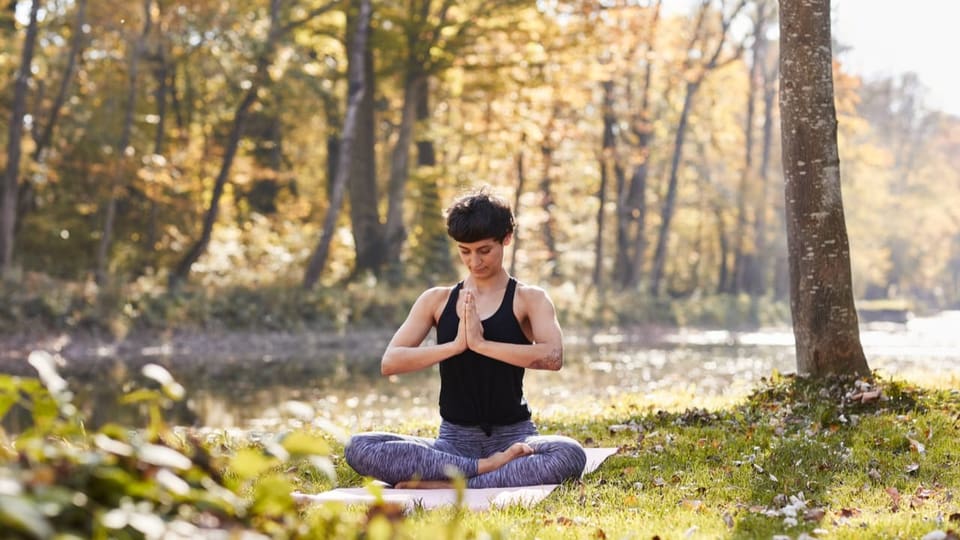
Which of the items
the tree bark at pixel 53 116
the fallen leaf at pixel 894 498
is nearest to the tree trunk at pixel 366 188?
the tree bark at pixel 53 116

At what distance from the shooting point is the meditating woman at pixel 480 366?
6312mm

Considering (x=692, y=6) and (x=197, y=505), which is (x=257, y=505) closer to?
(x=197, y=505)

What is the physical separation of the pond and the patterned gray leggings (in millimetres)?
2953

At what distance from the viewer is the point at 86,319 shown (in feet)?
69.6

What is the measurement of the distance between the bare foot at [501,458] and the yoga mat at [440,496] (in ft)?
0.74

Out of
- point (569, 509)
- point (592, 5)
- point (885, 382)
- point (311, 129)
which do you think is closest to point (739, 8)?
point (592, 5)

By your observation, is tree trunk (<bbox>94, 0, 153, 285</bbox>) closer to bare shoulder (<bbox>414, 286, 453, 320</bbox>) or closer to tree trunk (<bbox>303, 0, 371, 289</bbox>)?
tree trunk (<bbox>303, 0, 371, 289</bbox>)

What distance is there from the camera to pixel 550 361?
6457mm

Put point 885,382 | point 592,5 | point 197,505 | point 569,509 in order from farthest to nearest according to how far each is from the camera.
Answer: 1. point 592,5
2. point 885,382
3. point 569,509
4. point 197,505

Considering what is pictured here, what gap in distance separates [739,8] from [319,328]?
685 inches

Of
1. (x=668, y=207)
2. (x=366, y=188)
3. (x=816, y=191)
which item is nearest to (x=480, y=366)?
(x=816, y=191)

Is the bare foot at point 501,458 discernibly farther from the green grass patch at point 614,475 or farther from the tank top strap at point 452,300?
the tank top strap at point 452,300

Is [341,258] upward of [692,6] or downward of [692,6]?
downward

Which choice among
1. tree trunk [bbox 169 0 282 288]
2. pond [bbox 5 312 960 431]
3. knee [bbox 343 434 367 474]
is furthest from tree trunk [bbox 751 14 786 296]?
knee [bbox 343 434 367 474]
